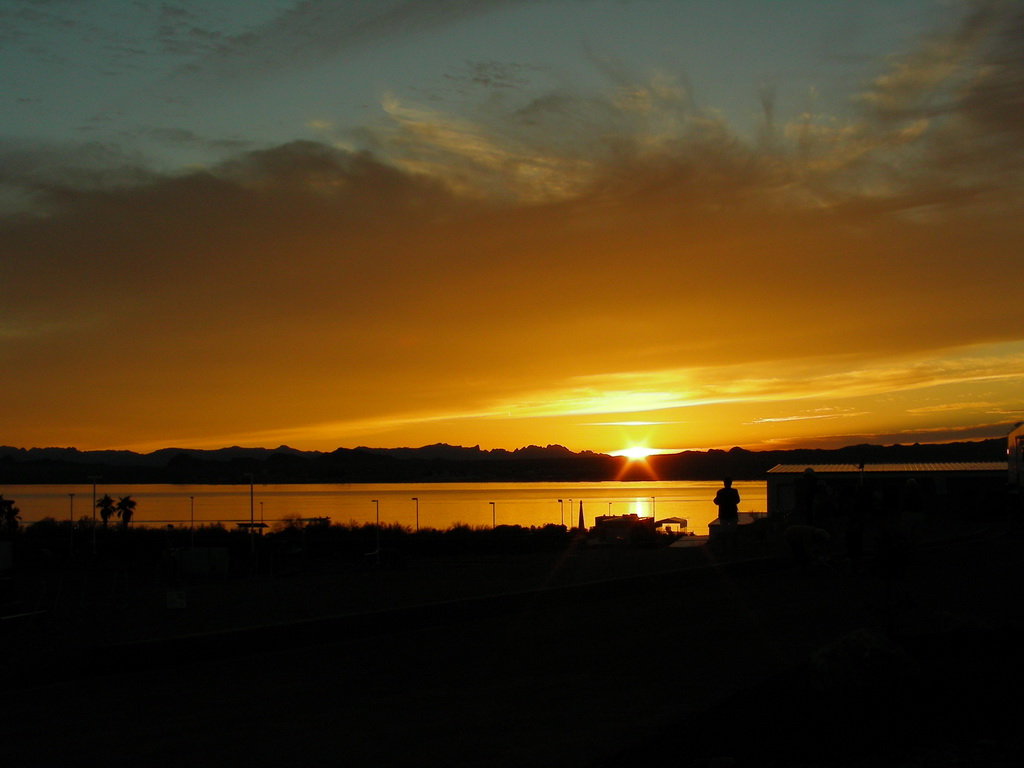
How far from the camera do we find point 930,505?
39.5m

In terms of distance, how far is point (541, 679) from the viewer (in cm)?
885

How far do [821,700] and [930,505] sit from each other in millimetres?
35779

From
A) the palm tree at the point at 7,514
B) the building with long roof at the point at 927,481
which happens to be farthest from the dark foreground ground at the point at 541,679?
the building with long roof at the point at 927,481

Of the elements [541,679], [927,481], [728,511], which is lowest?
[541,679]

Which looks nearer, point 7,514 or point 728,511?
point 728,511

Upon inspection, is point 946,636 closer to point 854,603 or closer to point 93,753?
point 854,603

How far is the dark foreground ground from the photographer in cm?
638

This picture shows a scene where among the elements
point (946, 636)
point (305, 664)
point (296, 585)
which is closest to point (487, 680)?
point (305, 664)

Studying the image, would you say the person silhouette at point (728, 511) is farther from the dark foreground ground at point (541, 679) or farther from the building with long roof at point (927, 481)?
the building with long roof at point (927, 481)

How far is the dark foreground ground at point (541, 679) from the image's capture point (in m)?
6.38

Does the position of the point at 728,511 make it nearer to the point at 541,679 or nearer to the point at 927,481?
the point at 541,679

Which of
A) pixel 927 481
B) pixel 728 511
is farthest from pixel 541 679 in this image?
pixel 927 481

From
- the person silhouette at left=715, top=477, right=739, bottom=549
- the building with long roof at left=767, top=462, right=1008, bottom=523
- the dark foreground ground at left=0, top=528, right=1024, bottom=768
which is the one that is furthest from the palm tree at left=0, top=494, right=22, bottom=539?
the building with long roof at left=767, top=462, right=1008, bottom=523

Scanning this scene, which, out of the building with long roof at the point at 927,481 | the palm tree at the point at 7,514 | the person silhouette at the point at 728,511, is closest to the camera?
the person silhouette at the point at 728,511
